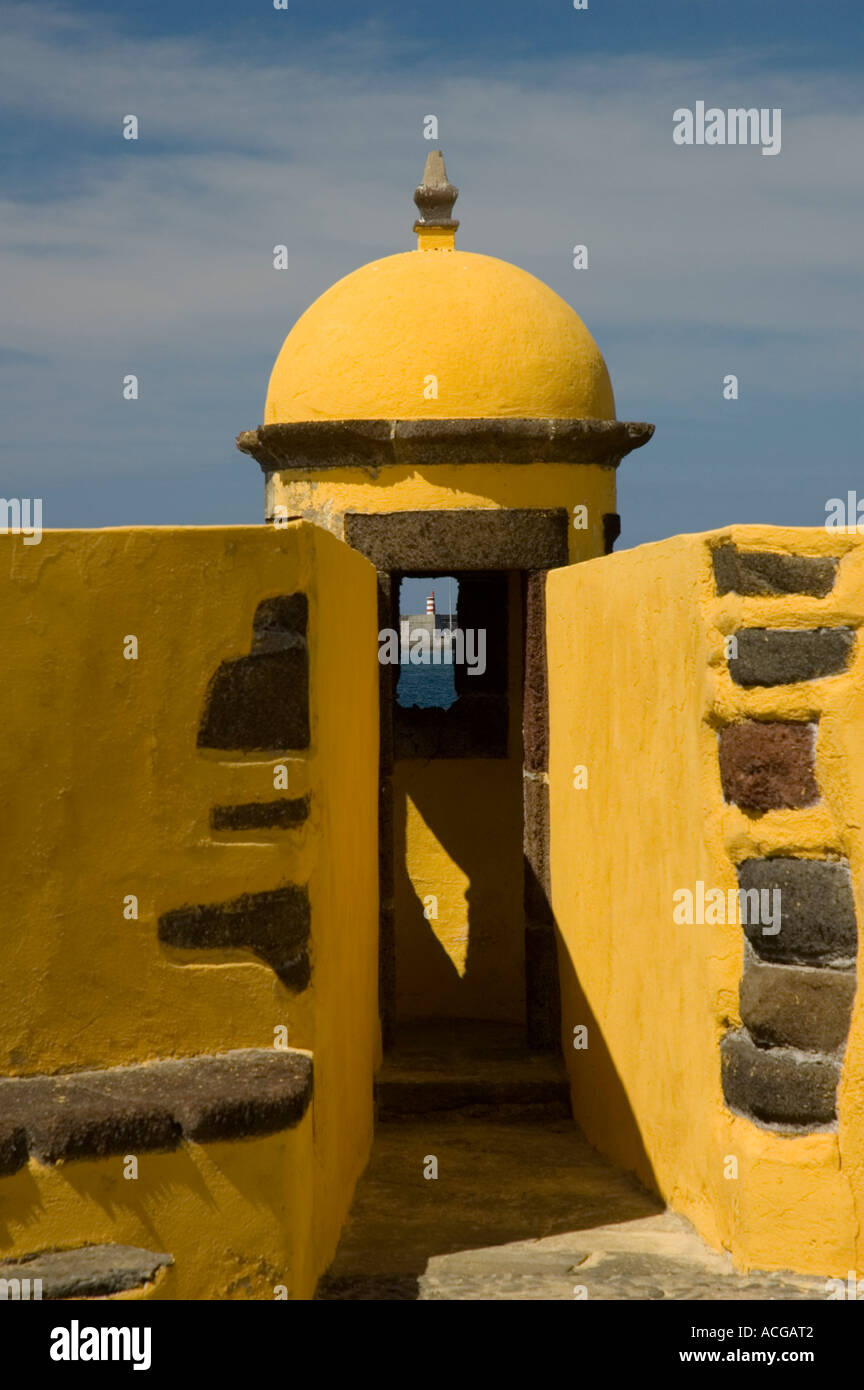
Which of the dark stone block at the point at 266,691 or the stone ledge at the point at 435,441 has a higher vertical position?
the stone ledge at the point at 435,441

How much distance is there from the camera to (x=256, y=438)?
7.09 m

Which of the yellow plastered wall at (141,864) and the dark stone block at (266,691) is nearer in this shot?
the yellow plastered wall at (141,864)

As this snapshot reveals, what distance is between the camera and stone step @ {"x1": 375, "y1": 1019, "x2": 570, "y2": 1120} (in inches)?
257

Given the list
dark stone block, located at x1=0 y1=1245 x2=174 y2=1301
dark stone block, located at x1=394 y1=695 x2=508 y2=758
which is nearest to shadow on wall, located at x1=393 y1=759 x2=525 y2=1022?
dark stone block, located at x1=394 y1=695 x2=508 y2=758

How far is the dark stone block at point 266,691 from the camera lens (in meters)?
3.86

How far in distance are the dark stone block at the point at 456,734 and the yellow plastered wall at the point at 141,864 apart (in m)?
4.34

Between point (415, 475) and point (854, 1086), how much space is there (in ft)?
11.5

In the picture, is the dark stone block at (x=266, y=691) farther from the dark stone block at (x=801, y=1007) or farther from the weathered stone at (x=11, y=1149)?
the dark stone block at (x=801, y=1007)

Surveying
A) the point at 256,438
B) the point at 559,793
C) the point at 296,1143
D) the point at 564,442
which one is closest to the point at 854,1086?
the point at 296,1143

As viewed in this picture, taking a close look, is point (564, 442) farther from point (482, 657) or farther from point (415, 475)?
point (482, 657)

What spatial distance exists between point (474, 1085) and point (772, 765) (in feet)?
9.29

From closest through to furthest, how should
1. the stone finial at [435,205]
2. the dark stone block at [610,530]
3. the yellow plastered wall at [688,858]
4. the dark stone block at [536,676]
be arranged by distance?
the yellow plastered wall at [688,858] → the dark stone block at [536,676] → the dark stone block at [610,530] → the stone finial at [435,205]

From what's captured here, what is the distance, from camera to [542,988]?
6949 millimetres

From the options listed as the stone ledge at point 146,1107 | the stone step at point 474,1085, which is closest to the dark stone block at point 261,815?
the stone ledge at point 146,1107
